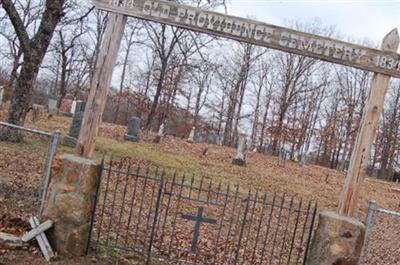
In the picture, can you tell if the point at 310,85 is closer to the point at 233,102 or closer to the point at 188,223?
the point at 233,102

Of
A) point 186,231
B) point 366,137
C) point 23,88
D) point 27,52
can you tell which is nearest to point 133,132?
point 23,88

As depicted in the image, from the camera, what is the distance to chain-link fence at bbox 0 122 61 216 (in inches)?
271

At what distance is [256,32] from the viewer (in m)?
6.06

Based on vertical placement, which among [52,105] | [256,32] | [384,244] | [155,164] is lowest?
[384,244]

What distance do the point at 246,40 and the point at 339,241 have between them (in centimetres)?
285

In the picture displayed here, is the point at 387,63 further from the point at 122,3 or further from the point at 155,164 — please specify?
the point at 155,164

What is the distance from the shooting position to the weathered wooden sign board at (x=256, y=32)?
6.05 meters

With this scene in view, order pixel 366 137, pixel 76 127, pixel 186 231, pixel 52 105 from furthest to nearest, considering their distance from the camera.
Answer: pixel 52 105
pixel 76 127
pixel 186 231
pixel 366 137

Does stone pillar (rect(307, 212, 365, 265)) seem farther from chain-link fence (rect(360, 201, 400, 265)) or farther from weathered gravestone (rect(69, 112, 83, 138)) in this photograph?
weathered gravestone (rect(69, 112, 83, 138))

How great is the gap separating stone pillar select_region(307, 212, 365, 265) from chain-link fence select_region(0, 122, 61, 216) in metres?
3.87

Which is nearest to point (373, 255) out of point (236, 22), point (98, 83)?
point (236, 22)

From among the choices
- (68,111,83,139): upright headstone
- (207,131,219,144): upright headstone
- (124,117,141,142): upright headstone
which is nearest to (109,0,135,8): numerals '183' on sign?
(68,111,83,139): upright headstone

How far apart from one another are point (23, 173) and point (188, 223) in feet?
12.0

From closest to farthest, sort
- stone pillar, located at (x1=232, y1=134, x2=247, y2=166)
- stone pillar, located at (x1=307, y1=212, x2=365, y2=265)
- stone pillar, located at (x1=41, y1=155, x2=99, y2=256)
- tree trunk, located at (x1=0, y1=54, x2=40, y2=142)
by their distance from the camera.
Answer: stone pillar, located at (x1=307, y1=212, x2=365, y2=265) → stone pillar, located at (x1=41, y1=155, x2=99, y2=256) → tree trunk, located at (x1=0, y1=54, x2=40, y2=142) → stone pillar, located at (x1=232, y1=134, x2=247, y2=166)
